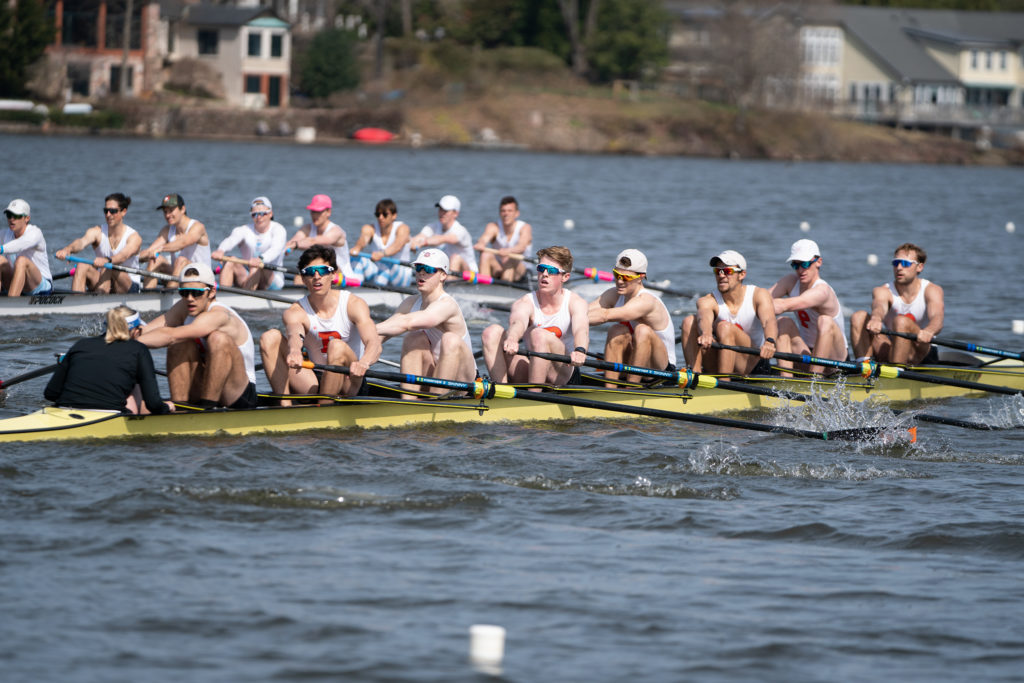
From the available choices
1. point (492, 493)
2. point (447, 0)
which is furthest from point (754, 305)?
point (447, 0)

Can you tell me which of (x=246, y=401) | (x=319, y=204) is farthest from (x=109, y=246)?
(x=246, y=401)

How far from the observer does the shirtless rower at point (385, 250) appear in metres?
17.3

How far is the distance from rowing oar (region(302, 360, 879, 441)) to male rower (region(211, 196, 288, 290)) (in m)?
6.61

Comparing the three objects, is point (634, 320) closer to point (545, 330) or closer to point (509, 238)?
point (545, 330)

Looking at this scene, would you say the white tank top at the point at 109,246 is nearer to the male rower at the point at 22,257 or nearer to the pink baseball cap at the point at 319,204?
the male rower at the point at 22,257

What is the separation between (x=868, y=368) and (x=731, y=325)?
1281mm

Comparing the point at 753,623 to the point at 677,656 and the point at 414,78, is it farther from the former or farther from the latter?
the point at 414,78

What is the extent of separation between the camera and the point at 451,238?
57.3ft

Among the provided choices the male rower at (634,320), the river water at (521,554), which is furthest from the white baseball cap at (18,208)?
the male rower at (634,320)

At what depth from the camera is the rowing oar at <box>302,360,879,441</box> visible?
33.0 ft

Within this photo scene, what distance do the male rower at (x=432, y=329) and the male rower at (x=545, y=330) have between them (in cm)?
38

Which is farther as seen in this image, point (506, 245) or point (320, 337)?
point (506, 245)

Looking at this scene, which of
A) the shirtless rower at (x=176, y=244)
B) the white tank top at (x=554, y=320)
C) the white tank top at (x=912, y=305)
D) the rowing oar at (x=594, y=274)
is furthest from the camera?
the rowing oar at (x=594, y=274)

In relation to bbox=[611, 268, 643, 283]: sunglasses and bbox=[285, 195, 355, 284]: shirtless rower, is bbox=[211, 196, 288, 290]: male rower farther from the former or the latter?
bbox=[611, 268, 643, 283]: sunglasses
